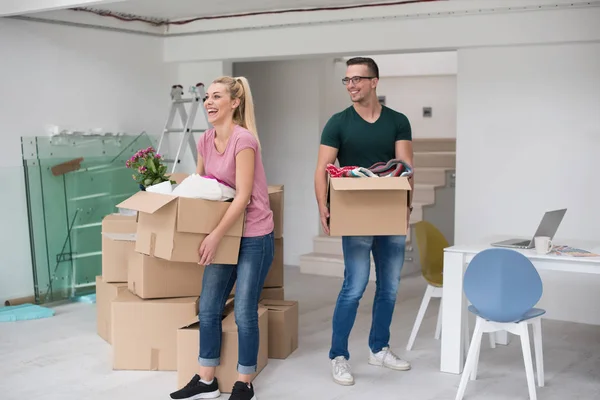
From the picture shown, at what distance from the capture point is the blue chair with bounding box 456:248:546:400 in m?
3.06

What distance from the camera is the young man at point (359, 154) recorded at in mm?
3365

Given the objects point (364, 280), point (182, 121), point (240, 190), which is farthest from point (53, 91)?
point (364, 280)

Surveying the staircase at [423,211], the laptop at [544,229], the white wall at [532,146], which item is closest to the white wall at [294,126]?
the staircase at [423,211]

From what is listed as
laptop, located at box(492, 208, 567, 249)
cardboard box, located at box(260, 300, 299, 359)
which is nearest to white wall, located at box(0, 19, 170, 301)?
cardboard box, located at box(260, 300, 299, 359)

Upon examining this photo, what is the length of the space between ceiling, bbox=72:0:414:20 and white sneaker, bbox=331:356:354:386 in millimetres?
2831

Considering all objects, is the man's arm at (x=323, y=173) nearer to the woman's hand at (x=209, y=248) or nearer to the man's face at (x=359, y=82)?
the man's face at (x=359, y=82)

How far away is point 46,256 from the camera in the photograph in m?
5.25

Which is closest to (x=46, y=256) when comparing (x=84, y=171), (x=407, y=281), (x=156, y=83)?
(x=84, y=171)

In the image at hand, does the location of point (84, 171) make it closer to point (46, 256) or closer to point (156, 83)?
point (46, 256)

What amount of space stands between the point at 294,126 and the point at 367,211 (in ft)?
12.4

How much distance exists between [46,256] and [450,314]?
121 inches

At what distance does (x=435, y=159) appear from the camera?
23.6ft

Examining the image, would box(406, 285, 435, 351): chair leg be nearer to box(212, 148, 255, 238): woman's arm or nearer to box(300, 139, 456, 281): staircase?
box(212, 148, 255, 238): woman's arm

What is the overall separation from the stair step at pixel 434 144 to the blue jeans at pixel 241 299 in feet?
15.7
